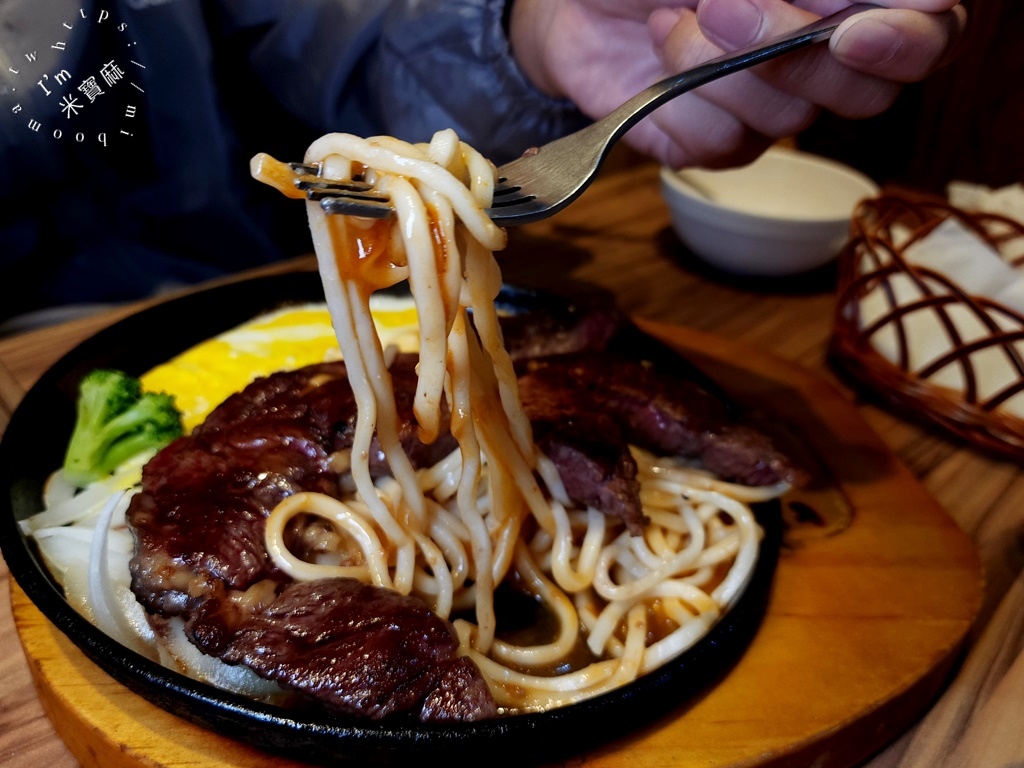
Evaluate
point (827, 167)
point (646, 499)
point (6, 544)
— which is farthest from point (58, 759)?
point (827, 167)

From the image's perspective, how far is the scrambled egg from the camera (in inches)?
84.1

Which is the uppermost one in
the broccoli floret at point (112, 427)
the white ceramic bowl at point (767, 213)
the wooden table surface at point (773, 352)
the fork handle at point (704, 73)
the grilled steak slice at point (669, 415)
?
the fork handle at point (704, 73)

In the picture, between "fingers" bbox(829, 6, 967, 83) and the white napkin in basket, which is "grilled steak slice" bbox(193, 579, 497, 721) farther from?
the white napkin in basket

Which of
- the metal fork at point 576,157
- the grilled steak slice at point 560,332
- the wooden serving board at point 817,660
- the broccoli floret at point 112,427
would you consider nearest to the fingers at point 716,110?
the metal fork at point 576,157

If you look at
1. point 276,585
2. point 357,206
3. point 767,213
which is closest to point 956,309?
point 767,213

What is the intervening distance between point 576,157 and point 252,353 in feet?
4.11

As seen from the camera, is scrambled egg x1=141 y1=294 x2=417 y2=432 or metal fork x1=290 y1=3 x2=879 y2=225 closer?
metal fork x1=290 y1=3 x2=879 y2=225

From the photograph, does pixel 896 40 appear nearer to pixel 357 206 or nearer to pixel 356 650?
pixel 357 206

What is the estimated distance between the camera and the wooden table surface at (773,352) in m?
1.56

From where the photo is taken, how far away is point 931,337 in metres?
2.71

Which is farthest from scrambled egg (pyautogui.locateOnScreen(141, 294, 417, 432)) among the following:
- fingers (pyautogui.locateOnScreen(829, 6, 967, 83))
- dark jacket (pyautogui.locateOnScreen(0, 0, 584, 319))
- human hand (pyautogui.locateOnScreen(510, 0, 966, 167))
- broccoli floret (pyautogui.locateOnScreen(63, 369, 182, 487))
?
fingers (pyautogui.locateOnScreen(829, 6, 967, 83))

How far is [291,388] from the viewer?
1.83m

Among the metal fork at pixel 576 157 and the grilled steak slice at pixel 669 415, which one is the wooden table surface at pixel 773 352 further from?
the metal fork at pixel 576 157

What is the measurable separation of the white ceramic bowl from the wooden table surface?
0.59 ft
